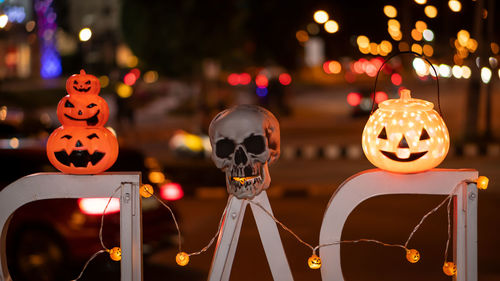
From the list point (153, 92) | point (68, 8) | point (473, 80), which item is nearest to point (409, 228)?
point (473, 80)

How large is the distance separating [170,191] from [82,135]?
3328mm

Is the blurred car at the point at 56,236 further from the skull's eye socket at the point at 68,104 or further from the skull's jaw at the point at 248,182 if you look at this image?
the skull's jaw at the point at 248,182

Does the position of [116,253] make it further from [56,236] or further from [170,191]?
[170,191]

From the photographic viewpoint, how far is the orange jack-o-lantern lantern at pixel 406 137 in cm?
354

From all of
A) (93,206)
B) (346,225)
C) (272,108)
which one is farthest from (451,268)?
(272,108)

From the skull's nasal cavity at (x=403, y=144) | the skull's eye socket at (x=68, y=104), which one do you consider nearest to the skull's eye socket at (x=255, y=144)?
the skull's nasal cavity at (x=403, y=144)

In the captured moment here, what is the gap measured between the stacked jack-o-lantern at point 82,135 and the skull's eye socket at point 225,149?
71 cm

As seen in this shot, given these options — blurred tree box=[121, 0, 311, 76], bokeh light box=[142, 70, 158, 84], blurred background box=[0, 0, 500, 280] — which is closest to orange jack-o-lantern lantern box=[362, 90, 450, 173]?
blurred background box=[0, 0, 500, 280]

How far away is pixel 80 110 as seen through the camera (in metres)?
3.90

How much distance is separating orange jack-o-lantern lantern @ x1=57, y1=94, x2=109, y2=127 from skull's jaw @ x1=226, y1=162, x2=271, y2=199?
91 cm

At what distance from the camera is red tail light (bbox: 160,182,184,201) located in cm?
709

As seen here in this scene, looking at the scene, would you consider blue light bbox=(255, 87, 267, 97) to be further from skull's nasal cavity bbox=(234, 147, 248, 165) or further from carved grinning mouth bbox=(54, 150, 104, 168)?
skull's nasal cavity bbox=(234, 147, 248, 165)

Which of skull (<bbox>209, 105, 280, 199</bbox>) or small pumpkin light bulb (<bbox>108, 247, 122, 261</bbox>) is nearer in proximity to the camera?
skull (<bbox>209, 105, 280, 199</bbox>)

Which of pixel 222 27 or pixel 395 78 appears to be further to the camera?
pixel 222 27
